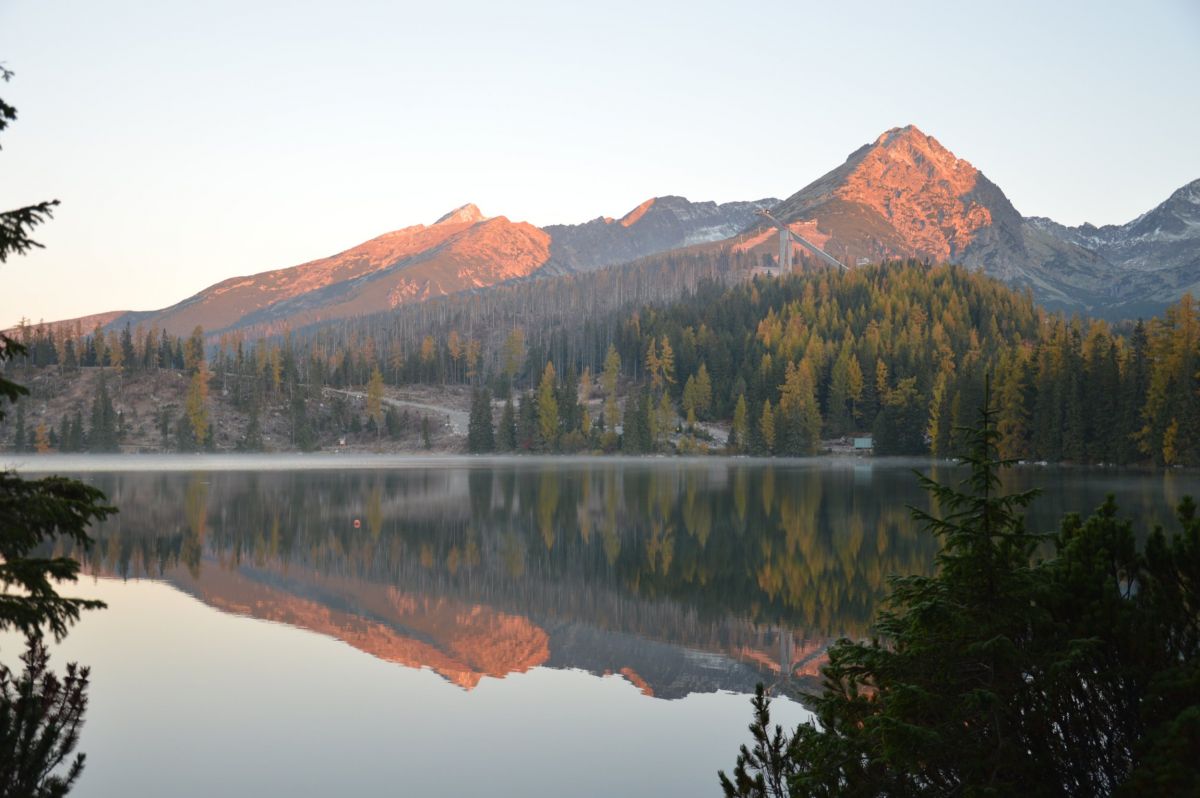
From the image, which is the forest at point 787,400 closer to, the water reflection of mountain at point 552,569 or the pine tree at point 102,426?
the pine tree at point 102,426

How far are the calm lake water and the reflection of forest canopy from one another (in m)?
0.20

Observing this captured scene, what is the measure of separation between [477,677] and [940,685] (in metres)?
14.7

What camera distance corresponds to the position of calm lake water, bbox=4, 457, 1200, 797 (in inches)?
677

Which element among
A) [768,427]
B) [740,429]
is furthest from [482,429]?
[768,427]

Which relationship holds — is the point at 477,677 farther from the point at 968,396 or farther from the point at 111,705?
the point at 968,396

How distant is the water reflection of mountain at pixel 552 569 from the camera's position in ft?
85.0

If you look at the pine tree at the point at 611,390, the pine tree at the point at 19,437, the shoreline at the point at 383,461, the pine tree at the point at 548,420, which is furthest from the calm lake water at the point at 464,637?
the pine tree at the point at 19,437

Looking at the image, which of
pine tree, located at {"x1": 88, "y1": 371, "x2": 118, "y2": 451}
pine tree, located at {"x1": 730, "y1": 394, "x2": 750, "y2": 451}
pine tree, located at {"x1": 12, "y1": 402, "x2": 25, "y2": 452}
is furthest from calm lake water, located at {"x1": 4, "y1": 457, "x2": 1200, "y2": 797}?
pine tree, located at {"x1": 12, "y1": 402, "x2": 25, "y2": 452}

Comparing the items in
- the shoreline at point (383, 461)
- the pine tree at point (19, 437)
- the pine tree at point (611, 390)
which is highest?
the pine tree at point (611, 390)

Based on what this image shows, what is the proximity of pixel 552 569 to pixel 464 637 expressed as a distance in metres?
12.1

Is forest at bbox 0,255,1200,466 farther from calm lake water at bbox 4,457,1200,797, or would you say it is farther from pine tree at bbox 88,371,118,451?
calm lake water at bbox 4,457,1200,797

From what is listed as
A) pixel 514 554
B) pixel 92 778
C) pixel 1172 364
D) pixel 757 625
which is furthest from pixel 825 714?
pixel 1172 364

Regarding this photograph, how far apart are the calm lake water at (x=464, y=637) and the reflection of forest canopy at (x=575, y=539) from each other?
0.66 ft

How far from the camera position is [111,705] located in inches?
807
